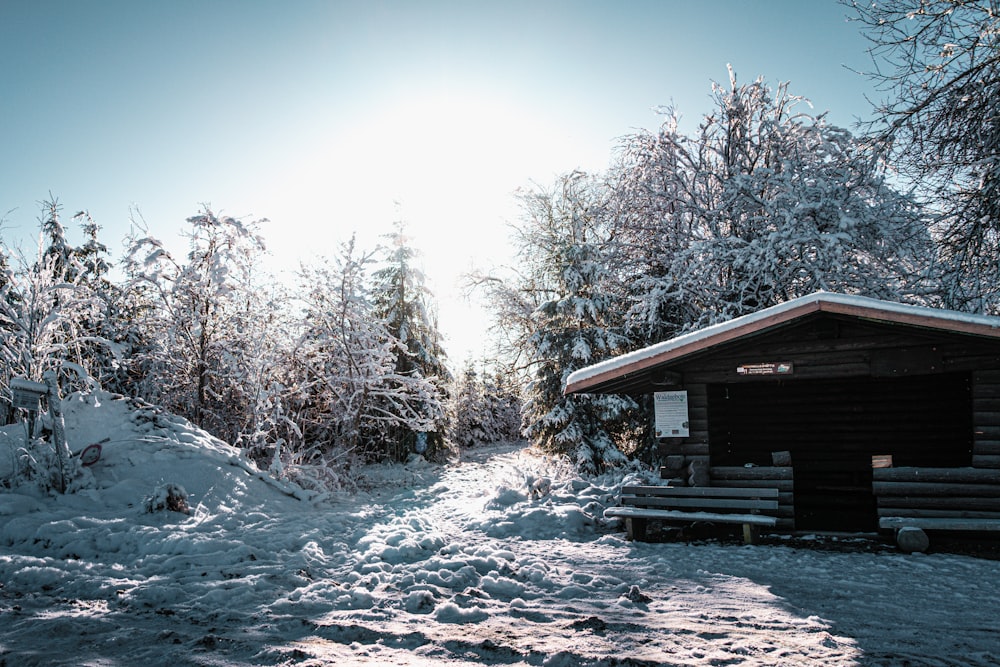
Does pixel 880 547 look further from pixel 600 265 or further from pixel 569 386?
pixel 600 265

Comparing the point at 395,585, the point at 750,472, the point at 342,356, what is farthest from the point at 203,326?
the point at 750,472

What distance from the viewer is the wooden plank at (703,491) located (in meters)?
8.90

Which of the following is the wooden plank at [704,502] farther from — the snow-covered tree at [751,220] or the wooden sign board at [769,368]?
the snow-covered tree at [751,220]

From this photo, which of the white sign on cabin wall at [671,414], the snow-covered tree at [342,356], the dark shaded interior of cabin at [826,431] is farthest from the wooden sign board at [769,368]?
the snow-covered tree at [342,356]

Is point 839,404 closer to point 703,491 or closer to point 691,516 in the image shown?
point 703,491

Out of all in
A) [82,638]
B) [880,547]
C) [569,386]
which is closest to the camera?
[82,638]

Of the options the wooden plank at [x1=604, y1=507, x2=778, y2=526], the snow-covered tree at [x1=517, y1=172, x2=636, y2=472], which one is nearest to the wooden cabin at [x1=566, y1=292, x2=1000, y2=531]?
the wooden plank at [x1=604, y1=507, x2=778, y2=526]

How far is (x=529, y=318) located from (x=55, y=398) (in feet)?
41.5

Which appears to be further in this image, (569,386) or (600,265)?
(600,265)

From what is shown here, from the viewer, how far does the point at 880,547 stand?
326 inches

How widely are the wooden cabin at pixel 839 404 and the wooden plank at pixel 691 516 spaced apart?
783mm

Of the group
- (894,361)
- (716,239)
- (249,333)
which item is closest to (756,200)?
(716,239)

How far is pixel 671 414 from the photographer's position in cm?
988

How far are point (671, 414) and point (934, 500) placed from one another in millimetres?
3878
